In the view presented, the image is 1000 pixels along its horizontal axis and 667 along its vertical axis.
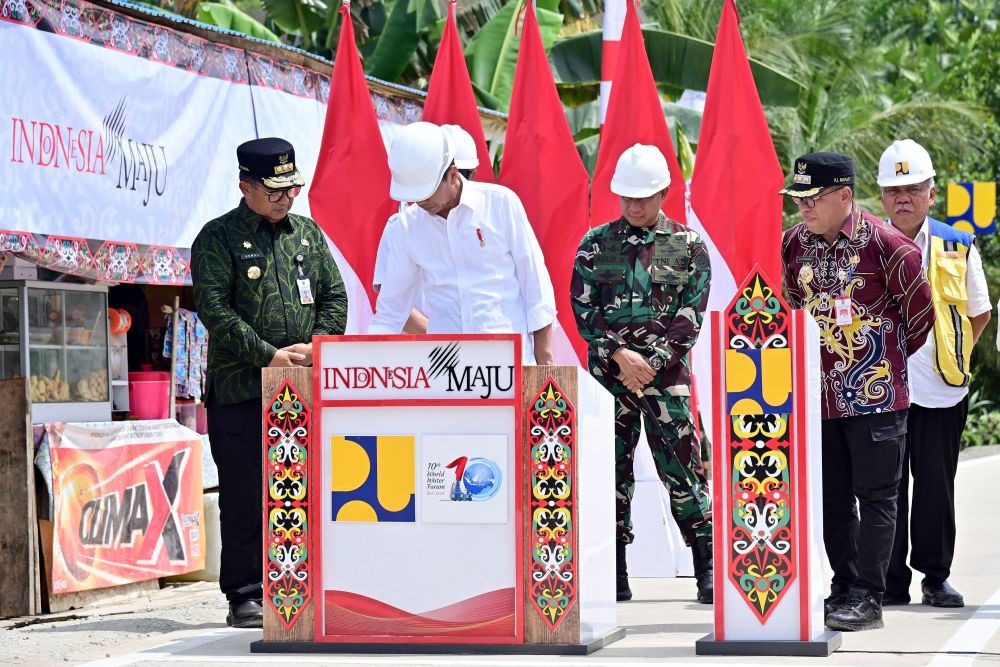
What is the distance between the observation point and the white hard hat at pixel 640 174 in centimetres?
793

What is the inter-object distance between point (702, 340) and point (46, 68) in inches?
177

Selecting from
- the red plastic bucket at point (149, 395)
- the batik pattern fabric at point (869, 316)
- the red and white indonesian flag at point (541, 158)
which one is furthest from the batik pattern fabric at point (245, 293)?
the red and white indonesian flag at point (541, 158)

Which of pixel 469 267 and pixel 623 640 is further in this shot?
pixel 469 267

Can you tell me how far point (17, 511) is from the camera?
27.7ft

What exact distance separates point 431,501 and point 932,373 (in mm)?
2851

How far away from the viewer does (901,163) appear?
7848 millimetres

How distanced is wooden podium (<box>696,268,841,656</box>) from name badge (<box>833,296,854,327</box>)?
0.84 metres

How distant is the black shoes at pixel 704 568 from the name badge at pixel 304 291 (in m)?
2.22

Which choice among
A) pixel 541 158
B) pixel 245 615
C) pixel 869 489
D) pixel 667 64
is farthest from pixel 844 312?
pixel 667 64

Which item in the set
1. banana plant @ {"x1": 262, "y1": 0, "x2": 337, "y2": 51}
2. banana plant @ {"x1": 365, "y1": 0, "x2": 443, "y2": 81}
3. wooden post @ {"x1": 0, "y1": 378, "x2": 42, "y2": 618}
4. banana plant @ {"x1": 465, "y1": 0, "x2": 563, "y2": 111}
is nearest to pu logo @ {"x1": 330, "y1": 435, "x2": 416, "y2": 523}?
wooden post @ {"x1": 0, "y1": 378, "x2": 42, "y2": 618}

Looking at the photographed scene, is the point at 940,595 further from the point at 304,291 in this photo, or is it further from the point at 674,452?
the point at 304,291

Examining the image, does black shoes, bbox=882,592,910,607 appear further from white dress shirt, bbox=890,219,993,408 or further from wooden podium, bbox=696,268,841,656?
wooden podium, bbox=696,268,841,656

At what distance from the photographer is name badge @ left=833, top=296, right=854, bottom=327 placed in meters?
7.05

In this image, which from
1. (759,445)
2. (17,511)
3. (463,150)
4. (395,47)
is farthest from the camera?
(395,47)
